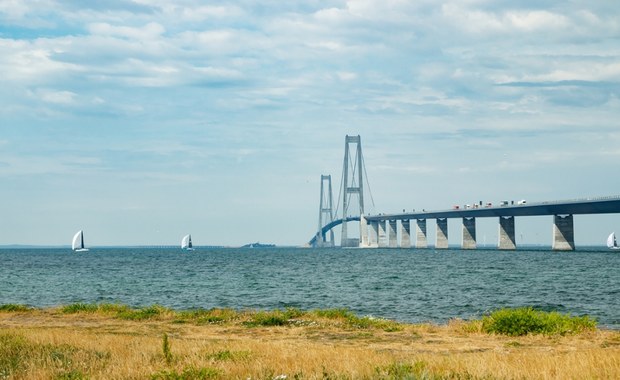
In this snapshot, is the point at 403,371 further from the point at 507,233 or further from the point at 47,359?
the point at 507,233

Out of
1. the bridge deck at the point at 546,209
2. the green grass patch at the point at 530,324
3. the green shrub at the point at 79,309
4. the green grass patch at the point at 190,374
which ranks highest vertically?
the bridge deck at the point at 546,209

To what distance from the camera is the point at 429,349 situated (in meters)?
22.8

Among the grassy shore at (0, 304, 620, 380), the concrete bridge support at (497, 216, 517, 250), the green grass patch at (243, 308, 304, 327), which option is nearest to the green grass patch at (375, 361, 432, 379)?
the grassy shore at (0, 304, 620, 380)

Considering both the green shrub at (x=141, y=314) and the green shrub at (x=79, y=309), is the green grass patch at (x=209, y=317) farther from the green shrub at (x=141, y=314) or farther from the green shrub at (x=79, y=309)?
the green shrub at (x=79, y=309)

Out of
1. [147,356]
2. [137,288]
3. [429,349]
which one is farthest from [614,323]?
[137,288]

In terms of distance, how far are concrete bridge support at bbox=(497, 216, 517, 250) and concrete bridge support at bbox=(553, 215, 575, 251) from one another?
535 inches

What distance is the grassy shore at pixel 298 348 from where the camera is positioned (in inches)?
607

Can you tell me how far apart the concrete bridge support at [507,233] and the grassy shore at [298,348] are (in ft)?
517

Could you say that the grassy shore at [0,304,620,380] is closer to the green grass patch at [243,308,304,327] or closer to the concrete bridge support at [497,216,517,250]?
the green grass patch at [243,308,304,327]

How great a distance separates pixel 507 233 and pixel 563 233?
22.8m

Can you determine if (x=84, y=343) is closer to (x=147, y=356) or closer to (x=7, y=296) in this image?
(x=147, y=356)

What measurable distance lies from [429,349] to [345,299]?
1075 inches

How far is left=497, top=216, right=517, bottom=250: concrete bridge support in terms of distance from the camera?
18388 centimetres

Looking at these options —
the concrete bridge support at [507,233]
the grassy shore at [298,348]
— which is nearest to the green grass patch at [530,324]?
the grassy shore at [298,348]
